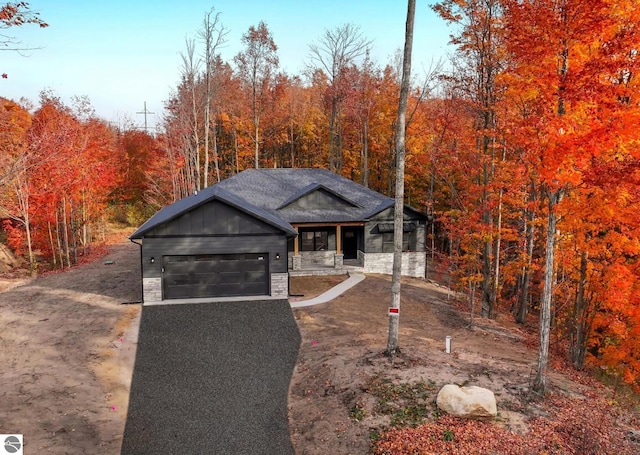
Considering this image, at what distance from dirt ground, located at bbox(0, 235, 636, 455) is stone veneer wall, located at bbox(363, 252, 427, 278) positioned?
4.71 m

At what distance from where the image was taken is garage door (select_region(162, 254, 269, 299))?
18453 mm

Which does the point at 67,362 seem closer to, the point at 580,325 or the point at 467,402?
the point at 467,402

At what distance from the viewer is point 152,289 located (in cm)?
1814

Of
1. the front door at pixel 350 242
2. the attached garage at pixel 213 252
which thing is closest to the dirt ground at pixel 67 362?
the attached garage at pixel 213 252

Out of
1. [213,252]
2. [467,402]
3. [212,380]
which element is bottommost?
[212,380]

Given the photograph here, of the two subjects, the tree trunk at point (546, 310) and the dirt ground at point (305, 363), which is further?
the tree trunk at point (546, 310)

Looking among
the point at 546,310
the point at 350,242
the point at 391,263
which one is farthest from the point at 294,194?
the point at 546,310

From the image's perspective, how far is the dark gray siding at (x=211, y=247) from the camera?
1802 cm

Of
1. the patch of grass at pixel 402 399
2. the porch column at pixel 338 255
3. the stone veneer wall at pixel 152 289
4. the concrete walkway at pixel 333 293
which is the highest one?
the porch column at pixel 338 255

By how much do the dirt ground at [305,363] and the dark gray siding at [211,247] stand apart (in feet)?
6.39

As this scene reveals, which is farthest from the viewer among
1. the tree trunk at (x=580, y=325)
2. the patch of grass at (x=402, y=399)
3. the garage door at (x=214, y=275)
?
the garage door at (x=214, y=275)

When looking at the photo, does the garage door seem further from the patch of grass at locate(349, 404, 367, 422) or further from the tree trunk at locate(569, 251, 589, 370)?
the tree trunk at locate(569, 251, 589, 370)

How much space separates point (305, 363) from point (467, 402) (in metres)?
5.30

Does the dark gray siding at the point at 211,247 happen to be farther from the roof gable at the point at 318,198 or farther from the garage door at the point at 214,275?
the roof gable at the point at 318,198
